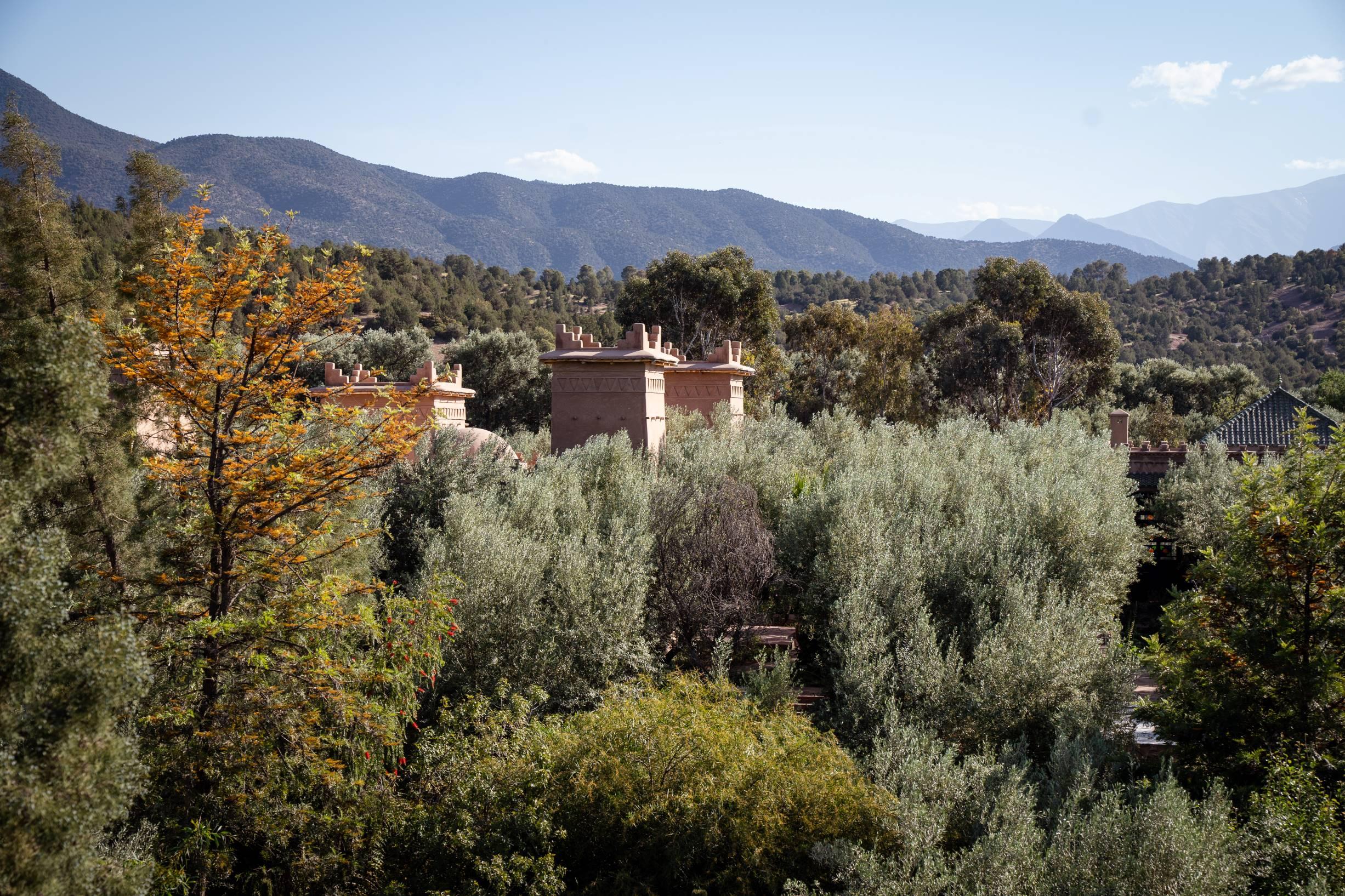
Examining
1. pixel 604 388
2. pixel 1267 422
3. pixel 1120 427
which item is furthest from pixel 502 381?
pixel 1267 422

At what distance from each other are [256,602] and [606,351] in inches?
318

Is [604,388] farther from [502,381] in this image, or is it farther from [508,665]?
[502,381]

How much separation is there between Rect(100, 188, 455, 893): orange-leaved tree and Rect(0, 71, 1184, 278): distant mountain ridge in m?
88.8

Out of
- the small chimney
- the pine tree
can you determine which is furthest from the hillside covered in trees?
the small chimney

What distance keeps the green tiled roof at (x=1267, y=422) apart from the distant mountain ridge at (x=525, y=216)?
77812 mm

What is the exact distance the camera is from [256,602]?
8844 mm

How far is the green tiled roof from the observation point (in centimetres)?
3008

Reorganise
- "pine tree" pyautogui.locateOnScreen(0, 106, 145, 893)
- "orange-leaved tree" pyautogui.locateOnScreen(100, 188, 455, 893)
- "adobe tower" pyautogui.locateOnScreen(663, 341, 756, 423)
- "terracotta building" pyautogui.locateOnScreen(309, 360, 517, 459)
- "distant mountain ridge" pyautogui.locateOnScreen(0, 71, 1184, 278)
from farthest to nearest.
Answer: "distant mountain ridge" pyautogui.locateOnScreen(0, 71, 1184, 278)
"adobe tower" pyautogui.locateOnScreen(663, 341, 756, 423)
"terracotta building" pyautogui.locateOnScreen(309, 360, 517, 459)
"orange-leaved tree" pyautogui.locateOnScreen(100, 188, 455, 893)
"pine tree" pyautogui.locateOnScreen(0, 106, 145, 893)

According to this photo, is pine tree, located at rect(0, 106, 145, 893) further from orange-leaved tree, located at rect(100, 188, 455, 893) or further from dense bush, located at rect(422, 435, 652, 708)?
dense bush, located at rect(422, 435, 652, 708)

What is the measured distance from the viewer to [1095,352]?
38.9 metres

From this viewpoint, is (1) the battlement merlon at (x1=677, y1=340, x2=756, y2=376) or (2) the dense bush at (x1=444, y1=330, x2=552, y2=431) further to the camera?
(2) the dense bush at (x1=444, y1=330, x2=552, y2=431)

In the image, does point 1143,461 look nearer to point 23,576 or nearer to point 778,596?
point 778,596

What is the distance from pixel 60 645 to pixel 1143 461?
27279mm

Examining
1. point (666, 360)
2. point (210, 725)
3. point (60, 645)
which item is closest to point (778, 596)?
point (666, 360)
